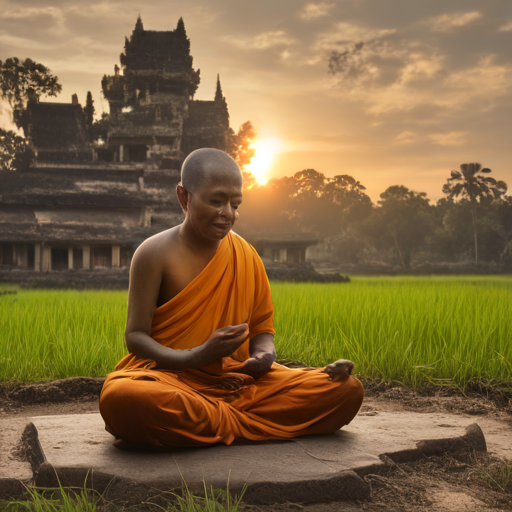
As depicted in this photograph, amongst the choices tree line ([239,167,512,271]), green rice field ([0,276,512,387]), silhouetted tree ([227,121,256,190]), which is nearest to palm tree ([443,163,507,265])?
tree line ([239,167,512,271])

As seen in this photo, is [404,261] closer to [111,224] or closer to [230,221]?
[111,224]

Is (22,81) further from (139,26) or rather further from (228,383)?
(228,383)

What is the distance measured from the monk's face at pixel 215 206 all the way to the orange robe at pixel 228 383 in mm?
191

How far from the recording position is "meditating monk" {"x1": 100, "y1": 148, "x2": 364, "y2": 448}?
2570 millimetres

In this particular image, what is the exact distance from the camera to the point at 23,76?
26859mm

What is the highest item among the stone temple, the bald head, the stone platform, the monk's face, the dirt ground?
the stone temple

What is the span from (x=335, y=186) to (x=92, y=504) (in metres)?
46.0

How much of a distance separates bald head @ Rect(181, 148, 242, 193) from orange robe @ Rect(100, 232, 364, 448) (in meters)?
0.37

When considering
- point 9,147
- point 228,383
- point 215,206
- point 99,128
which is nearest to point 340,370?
point 228,383

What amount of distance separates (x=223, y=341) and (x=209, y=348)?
0.24 feet

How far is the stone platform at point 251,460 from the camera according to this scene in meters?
2.30

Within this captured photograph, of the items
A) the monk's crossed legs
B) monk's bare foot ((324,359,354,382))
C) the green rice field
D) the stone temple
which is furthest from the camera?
the stone temple

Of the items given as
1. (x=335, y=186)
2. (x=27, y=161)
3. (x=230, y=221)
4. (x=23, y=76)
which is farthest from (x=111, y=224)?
(x=335, y=186)

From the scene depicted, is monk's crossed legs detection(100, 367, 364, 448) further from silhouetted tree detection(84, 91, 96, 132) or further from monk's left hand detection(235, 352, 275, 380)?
silhouetted tree detection(84, 91, 96, 132)
